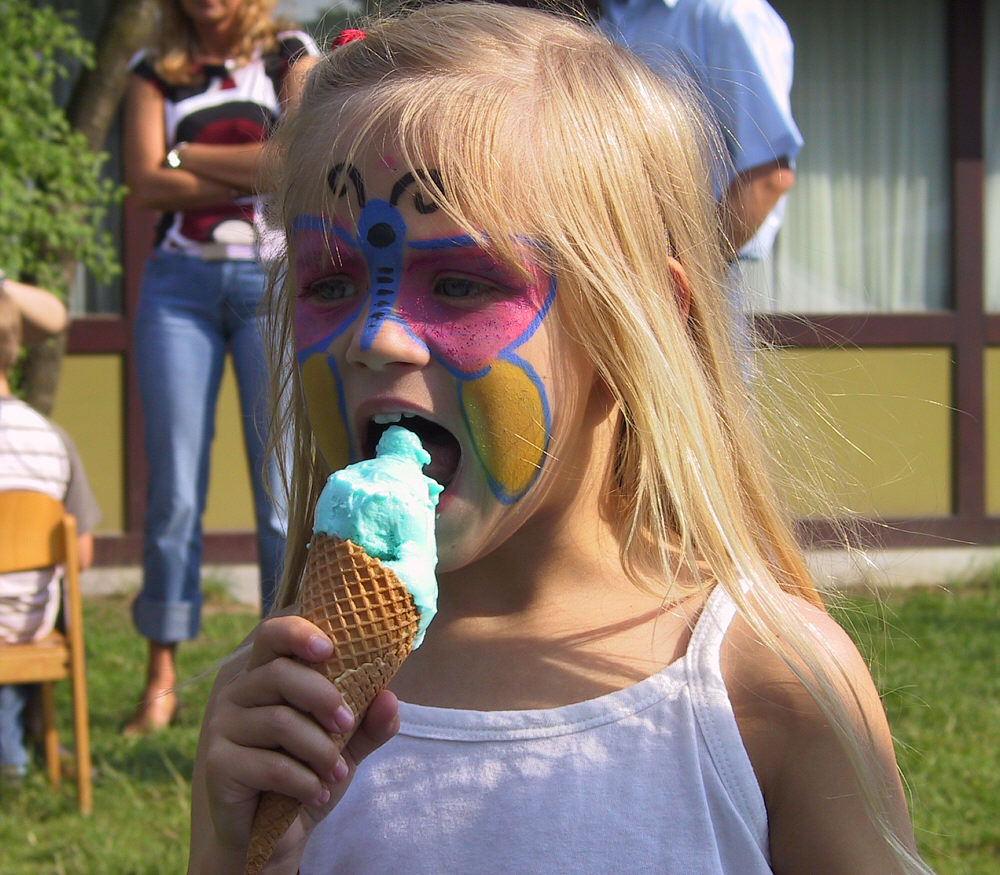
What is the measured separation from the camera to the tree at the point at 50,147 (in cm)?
606

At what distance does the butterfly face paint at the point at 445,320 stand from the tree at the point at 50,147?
4.61 meters

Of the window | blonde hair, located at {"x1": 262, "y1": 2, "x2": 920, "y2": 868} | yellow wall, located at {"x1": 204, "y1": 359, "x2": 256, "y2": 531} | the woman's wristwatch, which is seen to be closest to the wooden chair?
the woman's wristwatch

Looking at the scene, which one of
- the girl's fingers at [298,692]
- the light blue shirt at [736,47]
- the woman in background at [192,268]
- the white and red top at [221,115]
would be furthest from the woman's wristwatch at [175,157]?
the girl's fingers at [298,692]

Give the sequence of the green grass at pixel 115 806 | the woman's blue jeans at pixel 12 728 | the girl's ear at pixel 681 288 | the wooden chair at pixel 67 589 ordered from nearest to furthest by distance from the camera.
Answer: the girl's ear at pixel 681 288, the green grass at pixel 115 806, the wooden chair at pixel 67 589, the woman's blue jeans at pixel 12 728

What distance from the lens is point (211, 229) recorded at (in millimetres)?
4223

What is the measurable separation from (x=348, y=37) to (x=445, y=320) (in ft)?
2.07

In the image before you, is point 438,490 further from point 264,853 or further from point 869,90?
point 869,90

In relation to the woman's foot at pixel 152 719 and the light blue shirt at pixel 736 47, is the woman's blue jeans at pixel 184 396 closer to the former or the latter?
the woman's foot at pixel 152 719

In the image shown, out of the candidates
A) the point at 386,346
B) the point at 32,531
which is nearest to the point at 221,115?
the point at 32,531

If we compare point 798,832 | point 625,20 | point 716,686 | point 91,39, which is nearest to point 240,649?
point 716,686

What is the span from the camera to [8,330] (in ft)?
16.0

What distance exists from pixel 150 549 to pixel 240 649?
2614mm

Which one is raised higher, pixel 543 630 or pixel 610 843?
pixel 543 630

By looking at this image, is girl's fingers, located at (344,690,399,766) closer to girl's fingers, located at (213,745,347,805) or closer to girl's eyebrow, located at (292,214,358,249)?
girl's fingers, located at (213,745,347,805)
